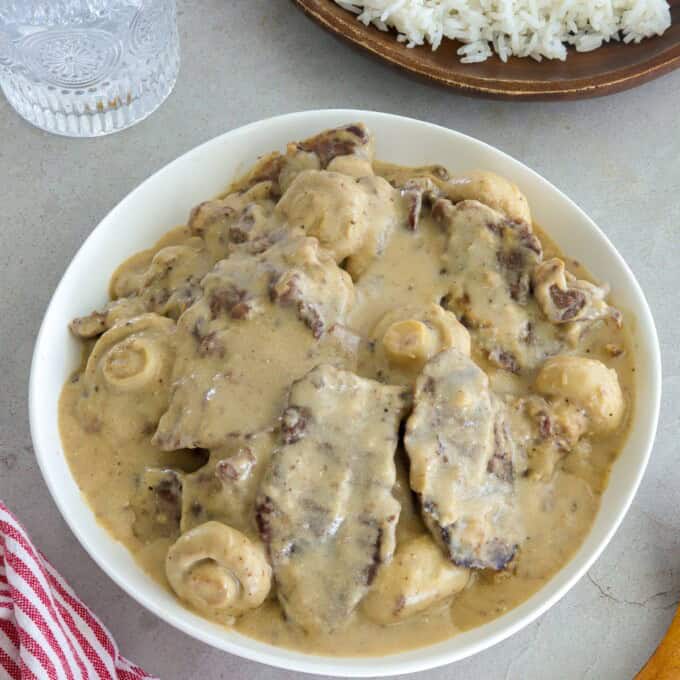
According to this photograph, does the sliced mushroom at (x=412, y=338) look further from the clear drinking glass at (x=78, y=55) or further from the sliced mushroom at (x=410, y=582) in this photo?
the clear drinking glass at (x=78, y=55)

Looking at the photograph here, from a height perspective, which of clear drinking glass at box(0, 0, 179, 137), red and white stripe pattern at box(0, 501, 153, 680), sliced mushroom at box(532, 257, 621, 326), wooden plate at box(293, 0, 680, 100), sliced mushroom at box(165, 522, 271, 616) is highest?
wooden plate at box(293, 0, 680, 100)

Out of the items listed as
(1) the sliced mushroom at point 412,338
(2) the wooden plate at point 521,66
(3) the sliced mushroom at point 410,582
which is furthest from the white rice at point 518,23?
(3) the sliced mushroom at point 410,582

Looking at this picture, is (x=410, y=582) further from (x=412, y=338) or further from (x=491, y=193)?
(x=491, y=193)

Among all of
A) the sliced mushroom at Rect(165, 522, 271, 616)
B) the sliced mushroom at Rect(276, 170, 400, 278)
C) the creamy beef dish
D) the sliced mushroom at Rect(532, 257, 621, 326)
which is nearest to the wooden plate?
the creamy beef dish

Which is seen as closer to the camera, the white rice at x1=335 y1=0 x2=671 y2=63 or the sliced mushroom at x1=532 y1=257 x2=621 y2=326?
the sliced mushroom at x1=532 y1=257 x2=621 y2=326

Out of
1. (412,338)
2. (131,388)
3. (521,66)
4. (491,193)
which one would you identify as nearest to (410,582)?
(412,338)

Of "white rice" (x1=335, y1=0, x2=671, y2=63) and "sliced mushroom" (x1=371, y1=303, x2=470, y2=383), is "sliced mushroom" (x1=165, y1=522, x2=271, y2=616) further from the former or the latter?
"white rice" (x1=335, y1=0, x2=671, y2=63)

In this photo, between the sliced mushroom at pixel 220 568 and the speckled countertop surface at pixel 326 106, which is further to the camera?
the speckled countertop surface at pixel 326 106
